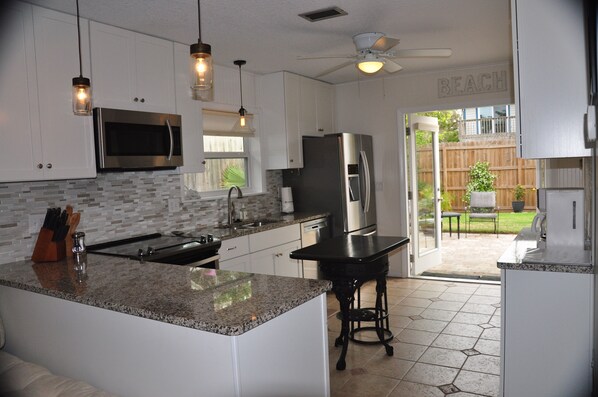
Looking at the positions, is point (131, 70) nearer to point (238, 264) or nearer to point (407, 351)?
point (238, 264)

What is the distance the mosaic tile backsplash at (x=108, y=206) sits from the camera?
2.79 metres

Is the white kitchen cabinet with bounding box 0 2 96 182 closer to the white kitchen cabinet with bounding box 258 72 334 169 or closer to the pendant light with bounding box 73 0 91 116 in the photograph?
the pendant light with bounding box 73 0 91 116

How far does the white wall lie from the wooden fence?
4817mm

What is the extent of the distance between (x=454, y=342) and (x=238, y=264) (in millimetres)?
1782

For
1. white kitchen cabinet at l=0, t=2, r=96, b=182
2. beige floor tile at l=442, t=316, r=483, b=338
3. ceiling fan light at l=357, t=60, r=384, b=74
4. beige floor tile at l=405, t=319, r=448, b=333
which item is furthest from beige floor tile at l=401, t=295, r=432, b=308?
white kitchen cabinet at l=0, t=2, r=96, b=182

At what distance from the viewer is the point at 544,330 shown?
2188mm

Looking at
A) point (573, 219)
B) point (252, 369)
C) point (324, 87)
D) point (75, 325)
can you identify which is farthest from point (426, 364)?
point (324, 87)

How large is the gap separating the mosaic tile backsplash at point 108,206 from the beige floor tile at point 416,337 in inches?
77.6

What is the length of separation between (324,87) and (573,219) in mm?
3702

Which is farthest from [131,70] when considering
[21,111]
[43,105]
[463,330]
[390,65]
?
[463,330]

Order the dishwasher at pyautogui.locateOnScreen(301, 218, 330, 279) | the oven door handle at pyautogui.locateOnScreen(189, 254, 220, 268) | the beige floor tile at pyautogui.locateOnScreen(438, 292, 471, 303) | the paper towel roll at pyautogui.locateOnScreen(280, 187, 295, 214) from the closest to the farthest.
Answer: the oven door handle at pyautogui.locateOnScreen(189, 254, 220, 268) < the beige floor tile at pyautogui.locateOnScreen(438, 292, 471, 303) < the dishwasher at pyautogui.locateOnScreen(301, 218, 330, 279) < the paper towel roll at pyautogui.locateOnScreen(280, 187, 295, 214)

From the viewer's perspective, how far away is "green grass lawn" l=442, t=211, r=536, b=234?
28.9 feet

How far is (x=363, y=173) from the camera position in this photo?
5.29 meters

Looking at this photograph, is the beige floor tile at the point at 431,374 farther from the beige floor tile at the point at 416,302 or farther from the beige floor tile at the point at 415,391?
the beige floor tile at the point at 416,302
